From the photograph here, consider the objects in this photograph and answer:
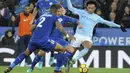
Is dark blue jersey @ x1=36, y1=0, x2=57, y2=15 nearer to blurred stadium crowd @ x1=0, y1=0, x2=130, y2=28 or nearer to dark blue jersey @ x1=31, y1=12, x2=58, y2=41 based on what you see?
dark blue jersey @ x1=31, y1=12, x2=58, y2=41

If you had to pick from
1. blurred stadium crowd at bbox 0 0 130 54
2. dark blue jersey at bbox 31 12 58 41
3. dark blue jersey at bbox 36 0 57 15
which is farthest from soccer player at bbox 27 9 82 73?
blurred stadium crowd at bbox 0 0 130 54

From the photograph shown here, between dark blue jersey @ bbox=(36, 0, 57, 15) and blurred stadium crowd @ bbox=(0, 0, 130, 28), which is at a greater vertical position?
blurred stadium crowd @ bbox=(0, 0, 130, 28)

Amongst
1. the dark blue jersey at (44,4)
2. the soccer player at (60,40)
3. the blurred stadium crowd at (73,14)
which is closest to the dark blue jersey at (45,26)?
the soccer player at (60,40)

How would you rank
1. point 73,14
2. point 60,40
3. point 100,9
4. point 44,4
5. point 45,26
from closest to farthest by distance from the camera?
point 45,26, point 60,40, point 44,4, point 100,9, point 73,14

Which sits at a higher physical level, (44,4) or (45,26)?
(44,4)

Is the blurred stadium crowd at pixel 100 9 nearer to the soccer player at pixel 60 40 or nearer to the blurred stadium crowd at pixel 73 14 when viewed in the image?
the blurred stadium crowd at pixel 73 14

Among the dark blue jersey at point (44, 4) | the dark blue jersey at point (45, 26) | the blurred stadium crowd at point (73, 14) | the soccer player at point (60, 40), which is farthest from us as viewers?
the blurred stadium crowd at point (73, 14)

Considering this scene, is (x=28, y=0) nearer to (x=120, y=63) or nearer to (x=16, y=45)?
(x=16, y=45)

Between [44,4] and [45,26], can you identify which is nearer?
[45,26]

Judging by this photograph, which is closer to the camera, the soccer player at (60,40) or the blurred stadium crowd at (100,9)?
the soccer player at (60,40)

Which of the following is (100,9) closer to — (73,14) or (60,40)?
(73,14)

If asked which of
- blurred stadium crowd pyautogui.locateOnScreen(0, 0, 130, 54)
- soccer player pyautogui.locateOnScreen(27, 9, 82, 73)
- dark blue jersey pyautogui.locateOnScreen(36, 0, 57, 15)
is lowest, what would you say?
soccer player pyautogui.locateOnScreen(27, 9, 82, 73)

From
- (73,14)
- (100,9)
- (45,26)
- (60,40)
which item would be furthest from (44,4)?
(73,14)

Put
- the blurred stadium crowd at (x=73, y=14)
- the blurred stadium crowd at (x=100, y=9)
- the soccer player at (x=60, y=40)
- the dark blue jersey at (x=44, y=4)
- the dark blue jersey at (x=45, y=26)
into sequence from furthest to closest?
the blurred stadium crowd at (x=100, y=9) < the blurred stadium crowd at (x=73, y=14) < the dark blue jersey at (x=44, y=4) < the soccer player at (x=60, y=40) < the dark blue jersey at (x=45, y=26)
